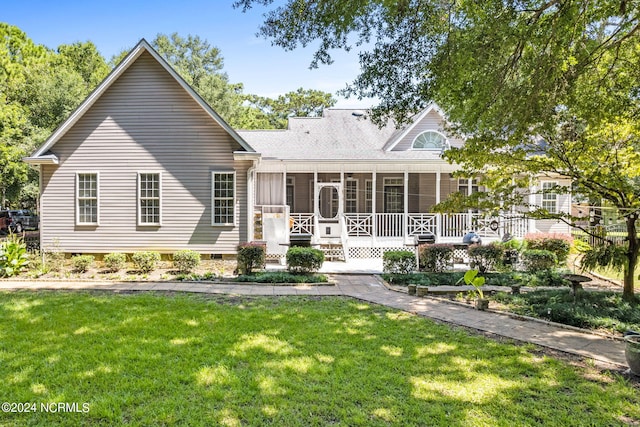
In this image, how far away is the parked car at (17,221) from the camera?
74.7 ft

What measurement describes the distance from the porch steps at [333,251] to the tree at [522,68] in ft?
20.7

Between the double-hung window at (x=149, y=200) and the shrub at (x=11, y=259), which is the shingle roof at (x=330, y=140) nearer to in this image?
the double-hung window at (x=149, y=200)

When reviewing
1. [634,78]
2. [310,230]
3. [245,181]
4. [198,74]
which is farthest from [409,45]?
[198,74]

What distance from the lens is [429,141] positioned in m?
15.5

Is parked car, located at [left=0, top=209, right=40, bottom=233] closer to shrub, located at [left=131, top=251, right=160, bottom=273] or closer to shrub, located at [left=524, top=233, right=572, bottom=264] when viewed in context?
shrub, located at [left=131, top=251, right=160, bottom=273]

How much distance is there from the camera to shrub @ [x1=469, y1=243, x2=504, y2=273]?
10422mm

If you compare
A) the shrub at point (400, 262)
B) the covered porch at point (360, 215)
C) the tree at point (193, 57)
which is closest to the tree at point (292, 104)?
the tree at point (193, 57)

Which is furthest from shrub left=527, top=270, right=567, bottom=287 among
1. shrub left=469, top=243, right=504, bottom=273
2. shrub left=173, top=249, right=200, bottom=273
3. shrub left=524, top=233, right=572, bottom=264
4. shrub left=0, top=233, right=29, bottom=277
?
shrub left=0, top=233, right=29, bottom=277

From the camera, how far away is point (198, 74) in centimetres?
3675

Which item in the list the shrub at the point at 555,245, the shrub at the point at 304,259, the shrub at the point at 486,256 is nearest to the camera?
the shrub at the point at 304,259

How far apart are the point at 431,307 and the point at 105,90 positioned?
11775 mm

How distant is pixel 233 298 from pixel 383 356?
4.06 m

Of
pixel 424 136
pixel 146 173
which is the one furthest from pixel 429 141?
pixel 146 173

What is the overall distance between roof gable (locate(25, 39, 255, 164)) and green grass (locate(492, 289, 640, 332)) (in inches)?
331
